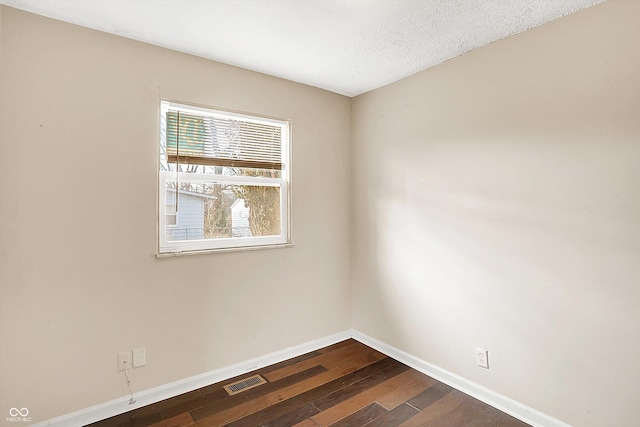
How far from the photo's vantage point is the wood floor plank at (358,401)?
2.14 m

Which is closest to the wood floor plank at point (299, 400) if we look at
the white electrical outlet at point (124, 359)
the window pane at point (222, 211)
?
the white electrical outlet at point (124, 359)

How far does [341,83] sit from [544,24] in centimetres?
159

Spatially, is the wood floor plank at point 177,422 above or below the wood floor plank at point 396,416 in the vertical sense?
above

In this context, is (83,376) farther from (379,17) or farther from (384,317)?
(379,17)

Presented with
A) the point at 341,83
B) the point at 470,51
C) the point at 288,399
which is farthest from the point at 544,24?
the point at 288,399

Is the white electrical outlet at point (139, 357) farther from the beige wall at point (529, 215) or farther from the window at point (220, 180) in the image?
the beige wall at point (529, 215)

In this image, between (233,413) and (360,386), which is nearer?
(233,413)

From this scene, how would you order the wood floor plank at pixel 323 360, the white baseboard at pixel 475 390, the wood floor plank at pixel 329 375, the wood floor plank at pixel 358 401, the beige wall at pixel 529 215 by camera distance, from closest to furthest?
the beige wall at pixel 529 215
the white baseboard at pixel 475 390
the wood floor plank at pixel 358 401
the wood floor plank at pixel 329 375
the wood floor plank at pixel 323 360

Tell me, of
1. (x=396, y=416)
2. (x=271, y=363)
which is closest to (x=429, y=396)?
(x=396, y=416)

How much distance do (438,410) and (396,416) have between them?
0.31 meters

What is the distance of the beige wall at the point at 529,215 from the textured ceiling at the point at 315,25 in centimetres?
21

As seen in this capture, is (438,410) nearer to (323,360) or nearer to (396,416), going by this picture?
(396,416)

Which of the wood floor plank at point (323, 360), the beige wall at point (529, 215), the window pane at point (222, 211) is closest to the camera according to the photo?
the beige wall at point (529, 215)

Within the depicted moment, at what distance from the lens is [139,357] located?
7.39ft
